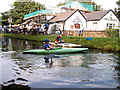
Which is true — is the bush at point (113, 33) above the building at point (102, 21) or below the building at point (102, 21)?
below

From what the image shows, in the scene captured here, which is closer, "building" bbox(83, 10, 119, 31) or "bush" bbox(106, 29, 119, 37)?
"bush" bbox(106, 29, 119, 37)

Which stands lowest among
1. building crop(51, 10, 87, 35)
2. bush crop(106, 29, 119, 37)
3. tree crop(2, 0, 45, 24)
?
bush crop(106, 29, 119, 37)

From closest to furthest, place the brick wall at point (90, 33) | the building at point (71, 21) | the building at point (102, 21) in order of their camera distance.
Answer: the brick wall at point (90, 33), the building at point (71, 21), the building at point (102, 21)

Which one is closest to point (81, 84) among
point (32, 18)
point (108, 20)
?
point (108, 20)

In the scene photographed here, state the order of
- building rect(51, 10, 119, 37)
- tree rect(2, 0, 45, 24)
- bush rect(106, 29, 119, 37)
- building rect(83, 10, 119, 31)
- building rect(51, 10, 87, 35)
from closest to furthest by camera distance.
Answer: bush rect(106, 29, 119, 37)
building rect(51, 10, 87, 35)
building rect(51, 10, 119, 37)
building rect(83, 10, 119, 31)
tree rect(2, 0, 45, 24)

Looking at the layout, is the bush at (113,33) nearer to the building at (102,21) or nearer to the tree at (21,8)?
the building at (102,21)

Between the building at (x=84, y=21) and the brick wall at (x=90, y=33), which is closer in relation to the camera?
the brick wall at (x=90, y=33)

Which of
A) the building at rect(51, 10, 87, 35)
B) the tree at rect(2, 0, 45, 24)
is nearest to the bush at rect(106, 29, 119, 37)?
the building at rect(51, 10, 87, 35)

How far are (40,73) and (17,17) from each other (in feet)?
125

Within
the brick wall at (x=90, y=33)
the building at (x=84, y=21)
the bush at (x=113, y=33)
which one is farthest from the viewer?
the building at (x=84, y=21)

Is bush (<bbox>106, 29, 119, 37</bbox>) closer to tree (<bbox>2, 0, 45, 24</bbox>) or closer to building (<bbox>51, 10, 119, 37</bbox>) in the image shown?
building (<bbox>51, 10, 119, 37</bbox>)

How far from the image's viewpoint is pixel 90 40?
18.3 metres

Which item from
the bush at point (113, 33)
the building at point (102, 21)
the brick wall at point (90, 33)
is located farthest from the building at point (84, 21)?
the bush at point (113, 33)

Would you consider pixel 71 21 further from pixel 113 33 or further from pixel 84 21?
pixel 113 33
